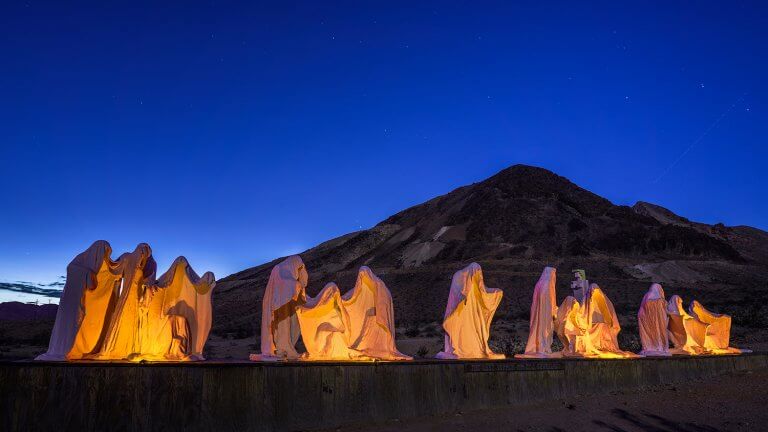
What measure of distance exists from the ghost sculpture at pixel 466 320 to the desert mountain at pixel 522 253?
23308mm

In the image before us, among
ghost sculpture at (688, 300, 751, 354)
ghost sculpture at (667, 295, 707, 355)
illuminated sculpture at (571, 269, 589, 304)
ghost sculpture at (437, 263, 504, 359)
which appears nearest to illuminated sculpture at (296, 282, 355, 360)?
ghost sculpture at (437, 263, 504, 359)

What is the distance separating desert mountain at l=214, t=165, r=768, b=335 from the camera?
45.0 metres

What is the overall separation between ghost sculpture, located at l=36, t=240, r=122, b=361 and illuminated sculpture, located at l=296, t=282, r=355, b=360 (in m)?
3.62

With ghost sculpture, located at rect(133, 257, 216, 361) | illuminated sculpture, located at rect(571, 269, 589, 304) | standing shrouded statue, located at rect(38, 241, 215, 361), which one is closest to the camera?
standing shrouded statue, located at rect(38, 241, 215, 361)

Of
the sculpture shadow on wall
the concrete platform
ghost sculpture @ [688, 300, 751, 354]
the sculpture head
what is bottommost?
the sculpture shadow on wall

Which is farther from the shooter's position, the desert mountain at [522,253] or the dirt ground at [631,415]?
the desert mountain at [522,253]

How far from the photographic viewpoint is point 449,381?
10.6m

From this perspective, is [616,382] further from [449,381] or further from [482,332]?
[449,381]

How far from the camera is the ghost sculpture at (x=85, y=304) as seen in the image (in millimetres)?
9688

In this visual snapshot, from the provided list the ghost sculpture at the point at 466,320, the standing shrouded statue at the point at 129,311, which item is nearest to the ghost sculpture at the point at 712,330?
the ghost sculpture at the point at 466,320

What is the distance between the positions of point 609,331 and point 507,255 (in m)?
44.7

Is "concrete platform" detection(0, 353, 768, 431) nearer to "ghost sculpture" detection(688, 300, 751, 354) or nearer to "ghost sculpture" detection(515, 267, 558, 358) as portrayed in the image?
"ghost sculpture" detection(515, 267, 558, 358)

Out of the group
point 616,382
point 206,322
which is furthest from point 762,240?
point 206,322

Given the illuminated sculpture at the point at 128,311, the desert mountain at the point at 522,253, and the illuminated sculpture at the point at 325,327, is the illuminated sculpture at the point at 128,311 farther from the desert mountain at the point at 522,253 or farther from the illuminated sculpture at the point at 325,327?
the desert mountain at the point at 522,253
